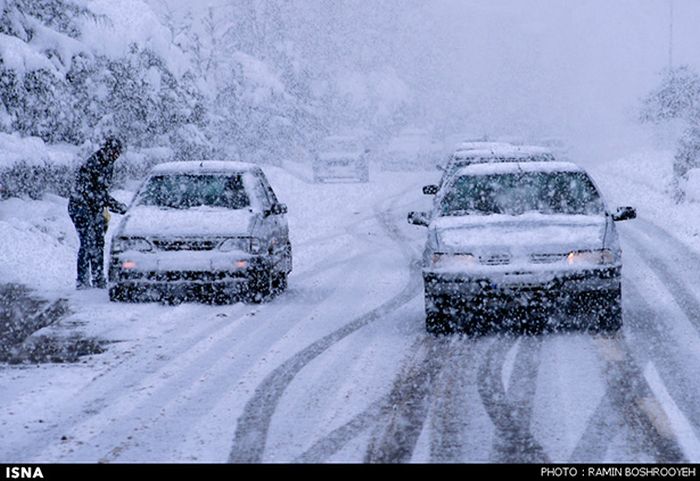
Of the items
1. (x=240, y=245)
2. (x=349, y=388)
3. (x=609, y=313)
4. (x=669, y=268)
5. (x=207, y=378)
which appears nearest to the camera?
(x=349, y=388)

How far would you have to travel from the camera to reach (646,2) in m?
158

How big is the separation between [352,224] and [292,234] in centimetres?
214

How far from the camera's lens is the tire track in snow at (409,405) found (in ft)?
21.4

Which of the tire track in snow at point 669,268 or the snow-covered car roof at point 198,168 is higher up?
the snow-covered car roof at point 198,168

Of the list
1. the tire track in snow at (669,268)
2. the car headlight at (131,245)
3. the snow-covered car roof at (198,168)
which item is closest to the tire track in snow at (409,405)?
the tire track in snow at (669,268)

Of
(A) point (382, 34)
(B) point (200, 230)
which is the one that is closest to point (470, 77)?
(A) point (382, 34)

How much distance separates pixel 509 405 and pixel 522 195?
4.44 metres

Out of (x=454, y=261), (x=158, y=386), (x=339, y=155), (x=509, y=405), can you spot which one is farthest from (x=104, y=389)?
(x=339, y=155)

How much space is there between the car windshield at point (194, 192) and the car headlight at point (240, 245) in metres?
0.98

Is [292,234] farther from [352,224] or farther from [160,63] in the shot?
[160,63]

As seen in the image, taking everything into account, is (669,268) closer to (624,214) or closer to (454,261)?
(624,214)

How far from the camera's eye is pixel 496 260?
10.5 m

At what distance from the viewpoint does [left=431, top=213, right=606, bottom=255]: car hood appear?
10547 millimetres

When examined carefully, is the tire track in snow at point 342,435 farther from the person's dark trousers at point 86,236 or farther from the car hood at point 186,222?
the person's dark trousers at point 86,236
